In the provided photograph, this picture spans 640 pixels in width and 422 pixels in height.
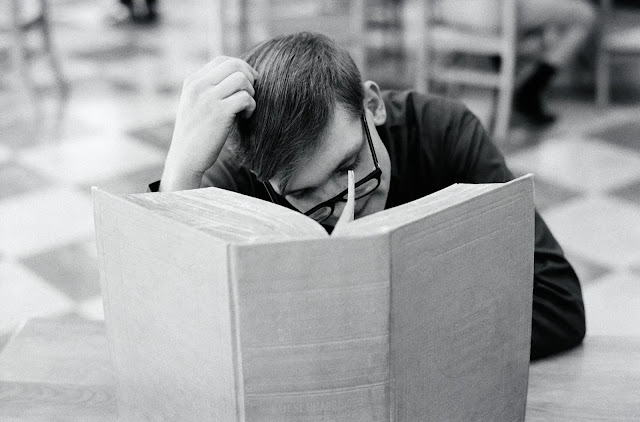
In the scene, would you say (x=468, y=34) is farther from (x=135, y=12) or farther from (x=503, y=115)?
(x=135, y=12)

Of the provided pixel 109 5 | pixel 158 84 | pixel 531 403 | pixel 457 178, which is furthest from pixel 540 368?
pixel 109 5

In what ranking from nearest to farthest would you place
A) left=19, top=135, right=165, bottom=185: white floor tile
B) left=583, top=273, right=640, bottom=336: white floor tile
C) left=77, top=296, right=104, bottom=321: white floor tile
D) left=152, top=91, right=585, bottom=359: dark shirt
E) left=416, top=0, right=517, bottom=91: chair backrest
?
left=152, top=91, right=585, bottom=359: dark shirt
left=583, top=273, right=640, bottom=336: white floor tile
left=77, top=296, right=104, bottom=321: white floor tile
left=19, top=135, right=165, bottom=185: white floor tile
left=416, top=0, right=517, bottom=91: chair backrest

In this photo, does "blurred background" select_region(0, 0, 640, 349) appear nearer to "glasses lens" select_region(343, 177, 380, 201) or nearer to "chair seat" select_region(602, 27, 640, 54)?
"chair seat" select_region(602, 27, 640, 54)

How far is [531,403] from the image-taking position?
1.03 m

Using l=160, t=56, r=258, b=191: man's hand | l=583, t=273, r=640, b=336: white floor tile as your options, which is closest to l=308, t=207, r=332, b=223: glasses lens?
l=160, t=56, r=258, b=191: man's hand

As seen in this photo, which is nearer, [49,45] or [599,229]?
[599,229]

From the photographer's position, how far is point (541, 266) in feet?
4.13

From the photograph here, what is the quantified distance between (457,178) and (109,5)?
5260mm

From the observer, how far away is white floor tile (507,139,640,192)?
11.0 feet

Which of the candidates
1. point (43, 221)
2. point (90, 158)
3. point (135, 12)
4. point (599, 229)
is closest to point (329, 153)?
point (599, 229)

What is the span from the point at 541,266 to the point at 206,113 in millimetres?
530

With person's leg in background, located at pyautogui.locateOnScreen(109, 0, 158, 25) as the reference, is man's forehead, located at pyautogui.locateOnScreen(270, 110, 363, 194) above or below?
above

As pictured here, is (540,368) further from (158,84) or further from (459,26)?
(158,84)

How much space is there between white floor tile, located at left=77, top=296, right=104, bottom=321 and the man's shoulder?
1.39m
